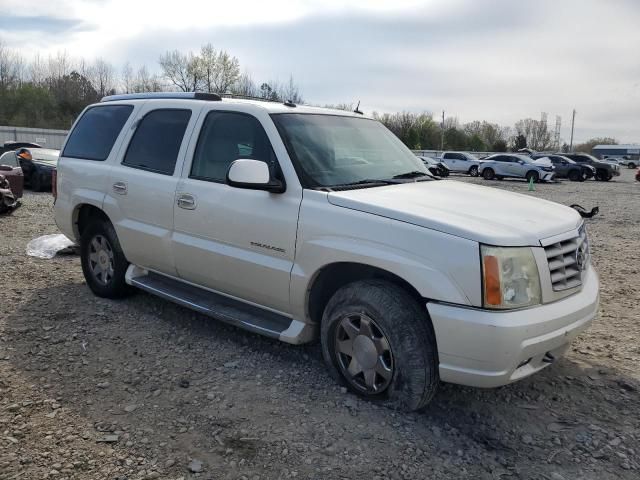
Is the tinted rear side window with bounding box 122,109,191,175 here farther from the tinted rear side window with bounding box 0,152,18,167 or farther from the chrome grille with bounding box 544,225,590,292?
the tinted rear side window with bounding box 0,152,18,167

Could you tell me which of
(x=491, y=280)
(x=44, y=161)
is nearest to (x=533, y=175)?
(x=44, y=161)

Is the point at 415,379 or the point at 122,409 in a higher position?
the point at 415,379

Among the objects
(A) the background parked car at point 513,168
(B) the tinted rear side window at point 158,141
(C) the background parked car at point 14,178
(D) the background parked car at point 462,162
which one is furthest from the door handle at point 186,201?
(D) the background parked car at point 462,162

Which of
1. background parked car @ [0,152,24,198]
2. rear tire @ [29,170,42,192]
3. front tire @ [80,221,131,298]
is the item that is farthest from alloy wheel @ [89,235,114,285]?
rear tire @ [29,170,42,192]

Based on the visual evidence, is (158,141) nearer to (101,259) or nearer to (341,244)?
(101,259)

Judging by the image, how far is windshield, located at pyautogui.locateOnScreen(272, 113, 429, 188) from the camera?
3.87 m

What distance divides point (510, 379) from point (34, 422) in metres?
2.76

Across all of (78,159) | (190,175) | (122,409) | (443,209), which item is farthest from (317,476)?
(78,159)

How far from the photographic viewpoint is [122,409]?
347 cm

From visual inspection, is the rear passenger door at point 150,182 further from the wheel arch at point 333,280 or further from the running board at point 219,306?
the wheel arch at point 333,280

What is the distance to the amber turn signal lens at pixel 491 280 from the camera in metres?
2.93

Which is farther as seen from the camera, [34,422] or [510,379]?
[34,422]

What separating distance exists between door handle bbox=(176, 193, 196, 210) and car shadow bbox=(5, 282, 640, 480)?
1.12 m

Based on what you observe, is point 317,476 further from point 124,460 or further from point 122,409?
point 122,409
